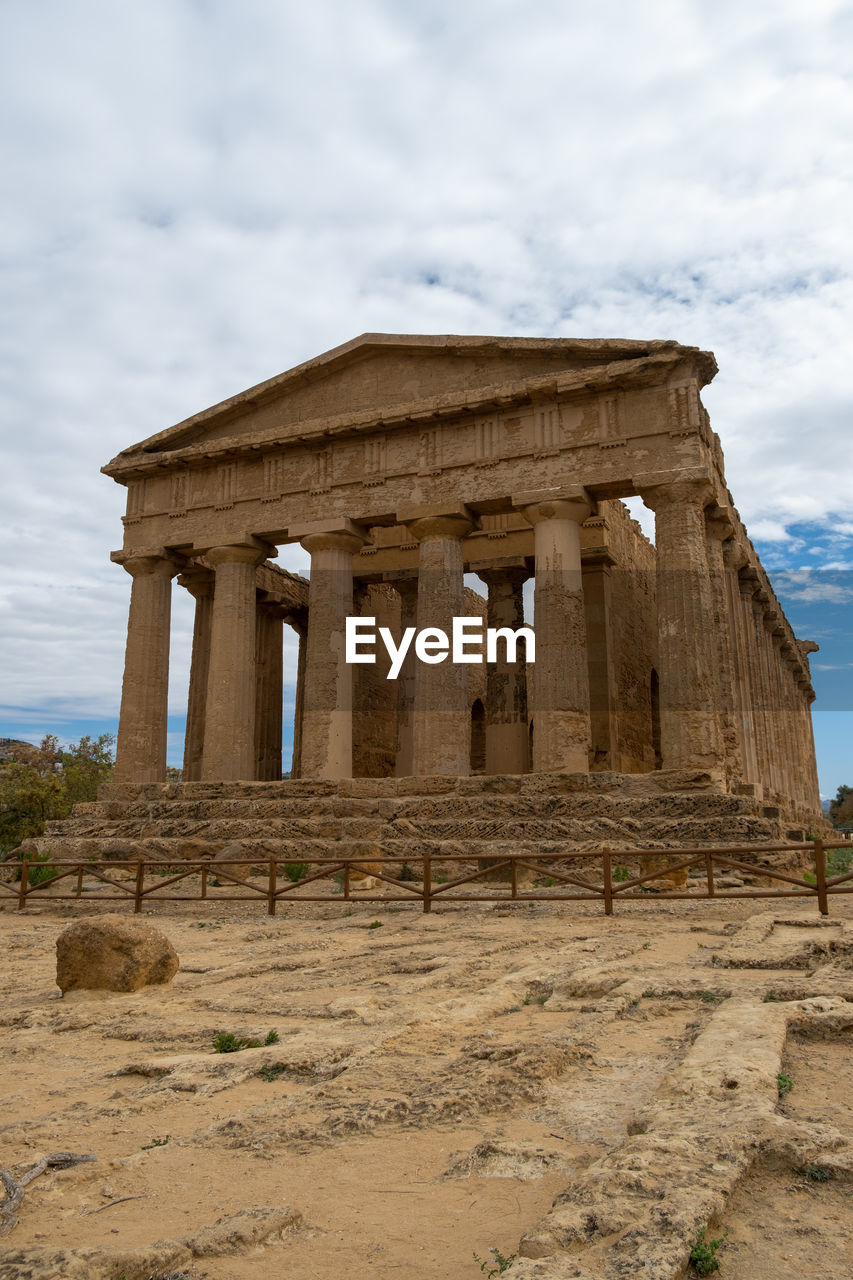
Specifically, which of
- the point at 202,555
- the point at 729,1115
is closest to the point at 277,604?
the point at 202,555

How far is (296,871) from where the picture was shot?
15.0m

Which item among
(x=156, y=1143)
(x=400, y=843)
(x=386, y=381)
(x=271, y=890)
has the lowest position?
(x=156, y=1143)

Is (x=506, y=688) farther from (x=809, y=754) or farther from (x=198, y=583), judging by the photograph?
(x=809, y=754)

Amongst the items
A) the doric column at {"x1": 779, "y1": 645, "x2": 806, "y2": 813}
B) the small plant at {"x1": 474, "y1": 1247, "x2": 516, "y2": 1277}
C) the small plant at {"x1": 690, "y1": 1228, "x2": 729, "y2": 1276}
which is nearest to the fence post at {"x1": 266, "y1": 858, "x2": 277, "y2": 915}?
the small plant at {"x1": 474, "y1": 1247, "x2": 516, "y2": 1277}

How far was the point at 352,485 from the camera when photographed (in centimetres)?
1961

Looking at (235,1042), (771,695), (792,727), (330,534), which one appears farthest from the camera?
(792,727)

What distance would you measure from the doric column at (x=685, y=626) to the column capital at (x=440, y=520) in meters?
3.47

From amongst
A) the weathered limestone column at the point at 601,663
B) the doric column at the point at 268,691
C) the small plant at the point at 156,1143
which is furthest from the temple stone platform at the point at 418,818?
the small plant at the point at 156,1143

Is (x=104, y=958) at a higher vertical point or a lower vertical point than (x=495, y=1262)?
higher

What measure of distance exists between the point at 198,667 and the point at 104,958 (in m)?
17.5

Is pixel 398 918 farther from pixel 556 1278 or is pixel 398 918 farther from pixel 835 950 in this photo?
pixel 556 1278

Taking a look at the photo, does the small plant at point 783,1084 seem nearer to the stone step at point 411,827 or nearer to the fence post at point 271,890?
the fence post at point 271,890

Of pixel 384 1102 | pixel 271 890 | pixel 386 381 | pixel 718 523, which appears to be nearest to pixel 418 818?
pixel 271 890

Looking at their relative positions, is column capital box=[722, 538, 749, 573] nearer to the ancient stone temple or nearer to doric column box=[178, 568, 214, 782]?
the ancient stone temple
